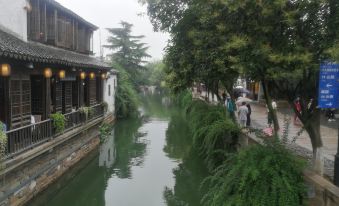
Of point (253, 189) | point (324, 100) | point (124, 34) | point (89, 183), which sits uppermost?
point (124, 34)

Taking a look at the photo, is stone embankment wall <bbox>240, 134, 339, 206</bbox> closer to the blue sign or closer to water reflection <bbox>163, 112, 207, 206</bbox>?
the blue sign

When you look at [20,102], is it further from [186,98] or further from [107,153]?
[186,98]

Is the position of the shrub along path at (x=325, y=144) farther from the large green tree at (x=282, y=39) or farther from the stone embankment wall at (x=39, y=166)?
the stone embankment wall at (x=39, y=166)

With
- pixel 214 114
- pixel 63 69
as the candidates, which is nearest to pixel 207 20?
pixel 214 114

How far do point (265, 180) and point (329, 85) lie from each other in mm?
2235

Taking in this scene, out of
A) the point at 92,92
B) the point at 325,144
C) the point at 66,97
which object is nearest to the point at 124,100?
the point at 92,92

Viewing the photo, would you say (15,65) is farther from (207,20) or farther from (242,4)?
(242,4)

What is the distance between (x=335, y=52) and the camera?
6602 millimetres

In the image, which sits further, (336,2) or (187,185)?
(187,185)

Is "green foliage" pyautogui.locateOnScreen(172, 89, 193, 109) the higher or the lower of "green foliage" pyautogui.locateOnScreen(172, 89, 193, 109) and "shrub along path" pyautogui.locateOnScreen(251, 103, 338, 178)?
the higher

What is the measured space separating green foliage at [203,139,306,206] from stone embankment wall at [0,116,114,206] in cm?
553

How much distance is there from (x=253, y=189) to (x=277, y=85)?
2.95m

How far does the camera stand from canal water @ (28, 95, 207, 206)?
515 inches

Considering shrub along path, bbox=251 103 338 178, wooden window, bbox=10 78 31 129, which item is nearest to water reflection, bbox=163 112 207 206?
shrub along path, bbox=251 103 338 178
